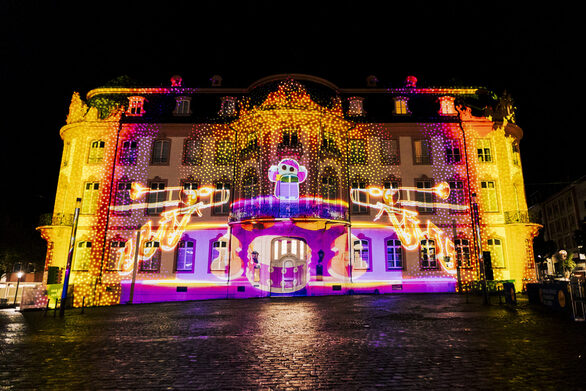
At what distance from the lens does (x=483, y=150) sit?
27.5 metres

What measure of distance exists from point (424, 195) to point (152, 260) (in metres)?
19.3

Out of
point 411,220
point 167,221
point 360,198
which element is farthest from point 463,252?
point 167,221

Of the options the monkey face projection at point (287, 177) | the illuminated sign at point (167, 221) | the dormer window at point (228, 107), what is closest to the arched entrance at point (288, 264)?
the monkey face projection at point (287, 177)

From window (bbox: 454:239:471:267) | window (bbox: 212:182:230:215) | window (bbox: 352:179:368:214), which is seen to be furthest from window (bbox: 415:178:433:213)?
window (bbox: 212:182:230:215)

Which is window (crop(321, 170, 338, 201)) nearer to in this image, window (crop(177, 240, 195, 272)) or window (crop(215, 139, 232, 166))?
window (crop(215, 139, 232, 166))

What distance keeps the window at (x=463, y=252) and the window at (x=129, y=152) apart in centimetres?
2363

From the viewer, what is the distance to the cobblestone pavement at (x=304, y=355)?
5.26m

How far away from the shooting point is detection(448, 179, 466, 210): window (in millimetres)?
26547

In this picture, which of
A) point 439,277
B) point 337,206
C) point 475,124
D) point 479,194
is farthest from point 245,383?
point 475,124

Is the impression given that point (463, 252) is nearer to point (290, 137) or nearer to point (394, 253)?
point (394, 253)

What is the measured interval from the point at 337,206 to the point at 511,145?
13851mm

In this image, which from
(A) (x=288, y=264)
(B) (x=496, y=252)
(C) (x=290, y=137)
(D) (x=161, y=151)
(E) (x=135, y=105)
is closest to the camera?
(A) (x=288, y=264)

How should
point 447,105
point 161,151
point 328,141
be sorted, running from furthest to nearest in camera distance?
point 447,105 < point 161,151 < point 328,141

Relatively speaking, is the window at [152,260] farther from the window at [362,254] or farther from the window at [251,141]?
the window at [362,254]
